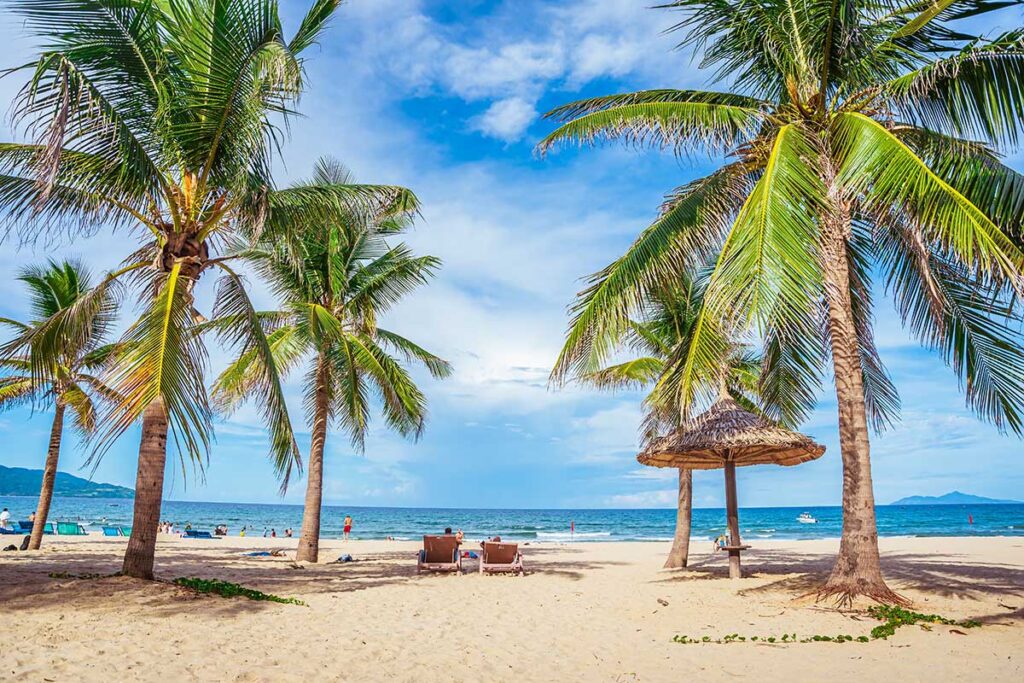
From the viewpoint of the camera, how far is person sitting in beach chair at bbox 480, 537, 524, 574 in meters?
13.2

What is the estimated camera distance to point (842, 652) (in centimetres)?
608

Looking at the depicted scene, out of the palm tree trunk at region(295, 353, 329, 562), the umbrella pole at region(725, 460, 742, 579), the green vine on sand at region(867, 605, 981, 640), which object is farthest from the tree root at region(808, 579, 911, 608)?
the palm tree trunk at region(295, 353, 329, 562)

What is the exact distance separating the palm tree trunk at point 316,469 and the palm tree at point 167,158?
4.95 metres

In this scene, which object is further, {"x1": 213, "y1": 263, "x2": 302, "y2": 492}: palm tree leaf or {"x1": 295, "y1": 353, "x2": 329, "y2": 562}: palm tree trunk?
{"x1": 295, "y1": 353, "x2": 329, "y2": 562}: palm tree trunk

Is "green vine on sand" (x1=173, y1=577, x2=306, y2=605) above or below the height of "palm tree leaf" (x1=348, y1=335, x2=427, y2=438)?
below

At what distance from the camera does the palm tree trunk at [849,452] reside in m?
8.22

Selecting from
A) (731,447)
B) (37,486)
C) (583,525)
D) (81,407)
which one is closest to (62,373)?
(81,407)

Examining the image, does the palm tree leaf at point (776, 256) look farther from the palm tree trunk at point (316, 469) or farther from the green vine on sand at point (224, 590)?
the palm tree trunk at point (316, 469)

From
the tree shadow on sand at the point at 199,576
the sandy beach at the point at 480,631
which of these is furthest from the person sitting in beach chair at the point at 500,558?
the sandy beach at the point at 480,631

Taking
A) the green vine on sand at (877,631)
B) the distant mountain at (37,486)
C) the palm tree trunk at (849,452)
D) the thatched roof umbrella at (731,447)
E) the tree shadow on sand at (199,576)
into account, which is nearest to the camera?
the green vine on sand at (877,631)

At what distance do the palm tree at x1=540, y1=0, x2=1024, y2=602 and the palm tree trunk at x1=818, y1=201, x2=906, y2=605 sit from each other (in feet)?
0.08

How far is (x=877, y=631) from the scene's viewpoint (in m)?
6.80

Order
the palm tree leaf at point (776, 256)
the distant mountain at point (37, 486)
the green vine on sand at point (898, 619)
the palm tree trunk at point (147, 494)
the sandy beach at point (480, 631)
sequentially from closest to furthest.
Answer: the sandy beach at point (480, 631)
the palm tree leaf at point (776, 256)
the green vine on sand at point (898, 619)
the palm tree trunk at point (147, 494)
the distant mountain at point (37, 486)

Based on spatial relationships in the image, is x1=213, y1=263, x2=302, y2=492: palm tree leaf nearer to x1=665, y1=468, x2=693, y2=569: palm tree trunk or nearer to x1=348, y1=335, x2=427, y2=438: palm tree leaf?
x1=348, y1=335, x2=427, y2=438: palm tree leaf
